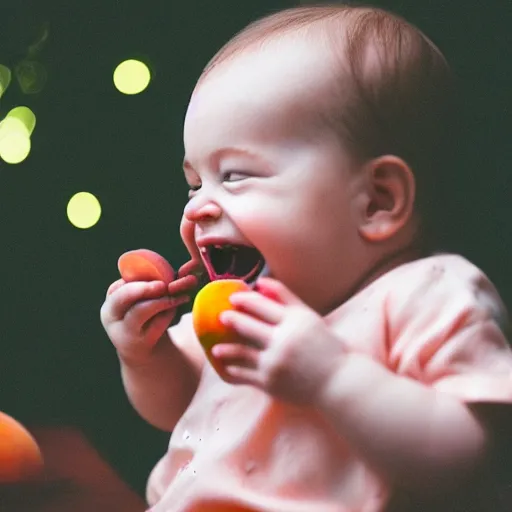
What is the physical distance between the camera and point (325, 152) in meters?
0.60

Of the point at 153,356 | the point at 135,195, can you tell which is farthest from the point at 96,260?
the point at 153,356

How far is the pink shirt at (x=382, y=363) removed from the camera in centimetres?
52

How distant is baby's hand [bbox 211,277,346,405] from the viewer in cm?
52

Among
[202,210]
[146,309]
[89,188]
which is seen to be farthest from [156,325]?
[89,188]

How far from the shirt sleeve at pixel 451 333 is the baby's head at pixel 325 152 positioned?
0.06 m

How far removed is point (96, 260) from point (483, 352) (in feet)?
1.53

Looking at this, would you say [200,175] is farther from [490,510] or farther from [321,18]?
[490,510]

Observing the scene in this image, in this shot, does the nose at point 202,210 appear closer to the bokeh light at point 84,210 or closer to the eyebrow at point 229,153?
the eyebrow at point 229,153

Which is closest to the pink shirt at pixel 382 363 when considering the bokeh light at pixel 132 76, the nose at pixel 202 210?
the nose at pixel 202 210

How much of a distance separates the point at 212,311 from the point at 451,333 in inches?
5.9

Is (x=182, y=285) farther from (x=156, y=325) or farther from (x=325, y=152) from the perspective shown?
(x=325, y=152)

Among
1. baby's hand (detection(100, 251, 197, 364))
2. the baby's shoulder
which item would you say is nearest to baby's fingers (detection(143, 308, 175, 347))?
baby's hand (detection(100, 251, 197, 364))

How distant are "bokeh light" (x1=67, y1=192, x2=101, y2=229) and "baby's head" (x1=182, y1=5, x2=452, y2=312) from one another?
0.27m

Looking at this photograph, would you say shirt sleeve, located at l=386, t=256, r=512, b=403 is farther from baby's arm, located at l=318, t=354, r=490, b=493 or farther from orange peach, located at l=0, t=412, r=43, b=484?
orange peach, located at l=0, t=412, r=43, b=484
